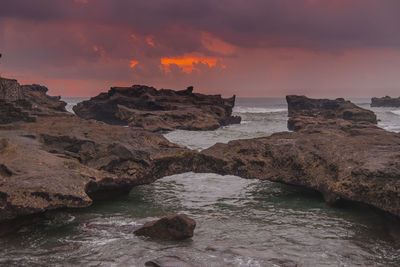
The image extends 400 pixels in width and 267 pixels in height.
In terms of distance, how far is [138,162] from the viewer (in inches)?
479

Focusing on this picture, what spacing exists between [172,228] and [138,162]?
429 cm

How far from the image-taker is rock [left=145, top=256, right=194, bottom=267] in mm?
6551

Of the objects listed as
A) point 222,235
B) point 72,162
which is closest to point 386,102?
point 222,235

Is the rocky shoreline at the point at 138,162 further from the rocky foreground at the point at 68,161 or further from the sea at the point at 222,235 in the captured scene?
the sea at the point at 222,235

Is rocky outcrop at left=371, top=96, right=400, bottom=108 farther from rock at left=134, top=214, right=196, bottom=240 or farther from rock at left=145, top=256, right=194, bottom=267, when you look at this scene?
rock at left=145, top=256, right=194, bottom=267

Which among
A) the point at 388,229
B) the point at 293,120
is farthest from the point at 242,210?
the point at 293,120

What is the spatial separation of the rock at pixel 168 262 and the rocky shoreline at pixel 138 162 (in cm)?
256

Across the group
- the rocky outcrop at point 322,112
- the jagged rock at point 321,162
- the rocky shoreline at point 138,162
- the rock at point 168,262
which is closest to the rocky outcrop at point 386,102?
the rocky outcrop at point 322,112

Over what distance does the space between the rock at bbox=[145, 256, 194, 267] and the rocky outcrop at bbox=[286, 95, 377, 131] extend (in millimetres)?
35093

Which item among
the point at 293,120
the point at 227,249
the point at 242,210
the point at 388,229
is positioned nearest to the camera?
the point at 227,249

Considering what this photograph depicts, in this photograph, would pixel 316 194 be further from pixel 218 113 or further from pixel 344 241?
pixel 218 113

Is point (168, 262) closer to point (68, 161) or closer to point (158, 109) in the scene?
point (68, 161)

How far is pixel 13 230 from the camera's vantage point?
8.47 m

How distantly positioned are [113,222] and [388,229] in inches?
259
